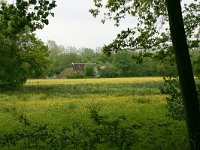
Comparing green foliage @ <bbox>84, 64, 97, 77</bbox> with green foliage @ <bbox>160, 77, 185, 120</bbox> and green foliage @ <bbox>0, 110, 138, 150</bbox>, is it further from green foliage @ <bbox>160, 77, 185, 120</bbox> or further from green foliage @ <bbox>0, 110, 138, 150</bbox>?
green foliage @ <bbox>160, 77, 185, 120</bbox>

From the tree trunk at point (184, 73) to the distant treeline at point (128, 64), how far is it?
11.6ft

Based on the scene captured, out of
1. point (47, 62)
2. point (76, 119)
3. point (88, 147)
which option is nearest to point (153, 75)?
point (47, 62)

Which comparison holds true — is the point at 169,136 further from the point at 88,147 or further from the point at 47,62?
the point at 47,62

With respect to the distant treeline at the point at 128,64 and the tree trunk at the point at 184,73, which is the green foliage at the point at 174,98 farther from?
the tree trunk at the point at 184,73

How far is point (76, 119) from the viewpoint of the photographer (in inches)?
807

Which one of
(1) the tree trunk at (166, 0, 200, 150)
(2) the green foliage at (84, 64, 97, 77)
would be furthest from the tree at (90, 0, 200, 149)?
(2) the green foliage at (84, 64, 97, 77)

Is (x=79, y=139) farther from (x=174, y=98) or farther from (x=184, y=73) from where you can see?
(x=184, y=73)

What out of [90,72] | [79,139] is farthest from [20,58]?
[90,72]

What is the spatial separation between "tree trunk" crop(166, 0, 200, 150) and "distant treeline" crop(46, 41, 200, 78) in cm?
355

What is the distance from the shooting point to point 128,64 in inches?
4082

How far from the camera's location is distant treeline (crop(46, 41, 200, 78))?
47.3 feet

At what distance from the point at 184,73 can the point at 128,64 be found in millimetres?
93698

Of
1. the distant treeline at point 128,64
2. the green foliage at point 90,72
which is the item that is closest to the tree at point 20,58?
the distant treeline at point 128,64

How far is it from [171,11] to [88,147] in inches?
186
